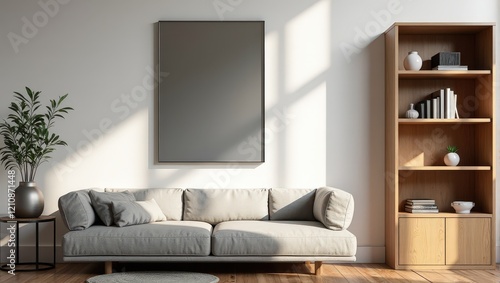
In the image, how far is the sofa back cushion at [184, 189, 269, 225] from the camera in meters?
5.90

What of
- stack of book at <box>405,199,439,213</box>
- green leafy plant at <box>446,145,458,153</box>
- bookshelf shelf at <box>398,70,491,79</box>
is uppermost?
bookshelf shelf at <box>398,70,491,79</box>

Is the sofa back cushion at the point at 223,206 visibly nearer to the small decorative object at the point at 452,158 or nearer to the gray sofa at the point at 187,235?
the gray sofa at the point at 187,235

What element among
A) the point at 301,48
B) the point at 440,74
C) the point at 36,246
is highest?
the point at 301,48

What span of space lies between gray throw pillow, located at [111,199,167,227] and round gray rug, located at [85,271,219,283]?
401mm

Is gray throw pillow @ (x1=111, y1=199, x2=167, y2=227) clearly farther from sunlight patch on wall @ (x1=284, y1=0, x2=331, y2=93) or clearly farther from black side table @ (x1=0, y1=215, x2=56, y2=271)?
sunlight patch on wall @ (x1=284, y1=0, x2=331, y2=93)

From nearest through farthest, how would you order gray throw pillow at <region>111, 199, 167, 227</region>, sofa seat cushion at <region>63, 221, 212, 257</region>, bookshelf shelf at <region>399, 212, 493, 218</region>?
sofa seat cushion at <region>63, 221, 212, 257</region> < gray throw pillow at <region>111, 199, 167, 227</region> < bookshelf shelf at <region>399, 212, 493, 218</region>

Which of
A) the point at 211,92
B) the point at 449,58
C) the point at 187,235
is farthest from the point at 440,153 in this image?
the point at 187,235

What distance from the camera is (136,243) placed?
5.24m

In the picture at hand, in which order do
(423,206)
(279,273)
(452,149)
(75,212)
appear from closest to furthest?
1. (75,212)
2. (279,273)
3. (423,206)
4. (452,149)

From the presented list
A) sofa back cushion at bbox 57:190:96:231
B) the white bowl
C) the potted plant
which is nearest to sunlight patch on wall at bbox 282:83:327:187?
the white bowl

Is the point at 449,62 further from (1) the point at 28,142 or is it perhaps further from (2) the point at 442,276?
(1) the point at 28,142

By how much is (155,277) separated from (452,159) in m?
2.74

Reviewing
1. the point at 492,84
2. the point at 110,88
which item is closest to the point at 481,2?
the point at 492,84

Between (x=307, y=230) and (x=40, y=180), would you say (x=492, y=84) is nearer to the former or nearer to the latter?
(x=307, y=230)
